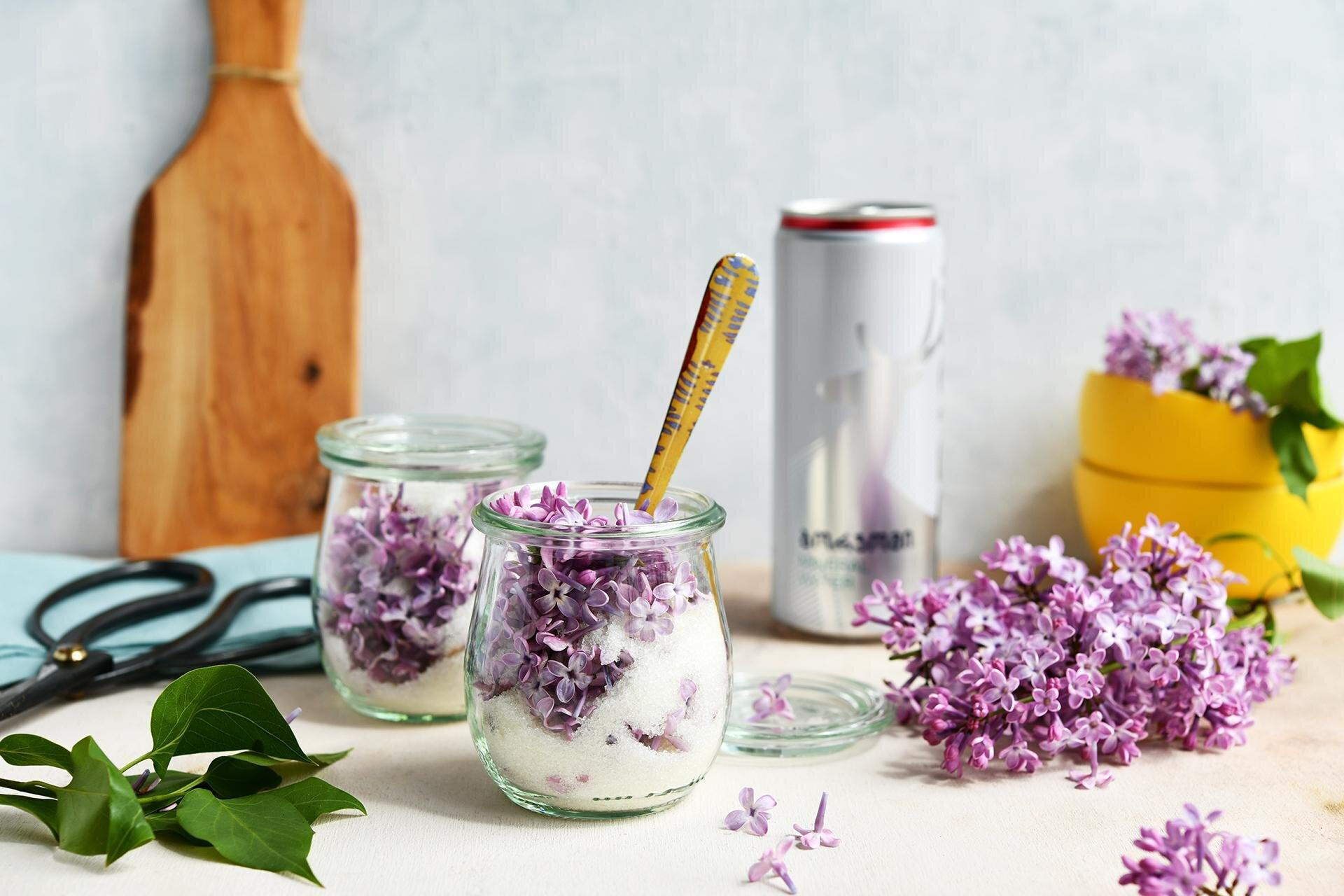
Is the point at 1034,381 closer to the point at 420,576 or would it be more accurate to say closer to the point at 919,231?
the point at 919,231

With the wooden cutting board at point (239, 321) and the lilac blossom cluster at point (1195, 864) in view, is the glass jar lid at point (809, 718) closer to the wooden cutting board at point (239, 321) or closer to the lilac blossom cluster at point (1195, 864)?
the lilac blossom cluster at point (1195, 864)

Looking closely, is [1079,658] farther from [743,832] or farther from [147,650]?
[147,650]

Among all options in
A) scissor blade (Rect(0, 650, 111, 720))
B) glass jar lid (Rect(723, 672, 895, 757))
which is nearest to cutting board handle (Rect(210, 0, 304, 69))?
scissor blade (Rect(0, 650, 111, 720))

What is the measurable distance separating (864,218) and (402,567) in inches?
15.3

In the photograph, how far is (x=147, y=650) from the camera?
2.71 ft

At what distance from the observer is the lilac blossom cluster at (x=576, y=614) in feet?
1.95

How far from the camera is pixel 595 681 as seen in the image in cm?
59

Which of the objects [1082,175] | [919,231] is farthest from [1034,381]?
[919,231]

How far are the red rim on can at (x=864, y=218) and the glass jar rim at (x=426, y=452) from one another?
9.7 inches

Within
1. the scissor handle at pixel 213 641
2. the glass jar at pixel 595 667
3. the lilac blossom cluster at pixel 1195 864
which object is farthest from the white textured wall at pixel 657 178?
the lilac blossom cluster at pixel 1195 864

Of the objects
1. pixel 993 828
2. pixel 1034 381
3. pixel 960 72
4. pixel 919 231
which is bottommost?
pixel 993 828

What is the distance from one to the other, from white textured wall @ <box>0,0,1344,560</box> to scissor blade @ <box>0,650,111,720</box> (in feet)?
1.21

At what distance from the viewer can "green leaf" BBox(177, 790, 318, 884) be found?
0.56m

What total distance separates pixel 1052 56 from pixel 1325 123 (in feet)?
0.78
